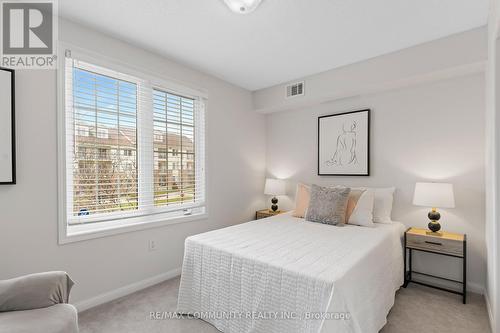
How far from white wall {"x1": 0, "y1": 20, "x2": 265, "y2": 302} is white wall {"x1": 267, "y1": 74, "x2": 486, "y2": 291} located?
5.21ft

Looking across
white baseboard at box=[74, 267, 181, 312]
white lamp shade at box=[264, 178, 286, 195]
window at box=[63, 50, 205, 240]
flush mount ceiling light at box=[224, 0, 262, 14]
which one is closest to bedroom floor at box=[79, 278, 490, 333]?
white baseboard at box=[74, 267, 181, 312]

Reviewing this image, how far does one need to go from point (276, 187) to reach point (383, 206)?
59.7 inches

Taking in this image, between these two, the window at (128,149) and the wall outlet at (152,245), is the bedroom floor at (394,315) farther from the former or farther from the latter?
the window at (128,149)

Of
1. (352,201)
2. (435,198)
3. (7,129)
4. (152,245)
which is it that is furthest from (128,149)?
(435,198)

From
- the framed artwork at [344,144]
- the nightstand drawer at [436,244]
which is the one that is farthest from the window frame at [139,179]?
the nightstand drawer at [436,244]

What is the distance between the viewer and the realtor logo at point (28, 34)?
193 cm

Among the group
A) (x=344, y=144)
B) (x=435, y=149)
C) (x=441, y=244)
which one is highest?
(x=344, y=144)

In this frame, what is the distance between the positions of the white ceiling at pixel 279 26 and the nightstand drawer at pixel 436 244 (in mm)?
1990

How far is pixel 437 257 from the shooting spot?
2.79 m

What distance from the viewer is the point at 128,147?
2.68 m

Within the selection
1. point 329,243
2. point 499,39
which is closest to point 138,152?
point 329,243

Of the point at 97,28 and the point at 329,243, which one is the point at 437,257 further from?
the point at 97,28

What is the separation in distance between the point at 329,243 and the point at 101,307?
2122 millimetres

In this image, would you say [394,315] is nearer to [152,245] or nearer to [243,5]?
[152,245]
